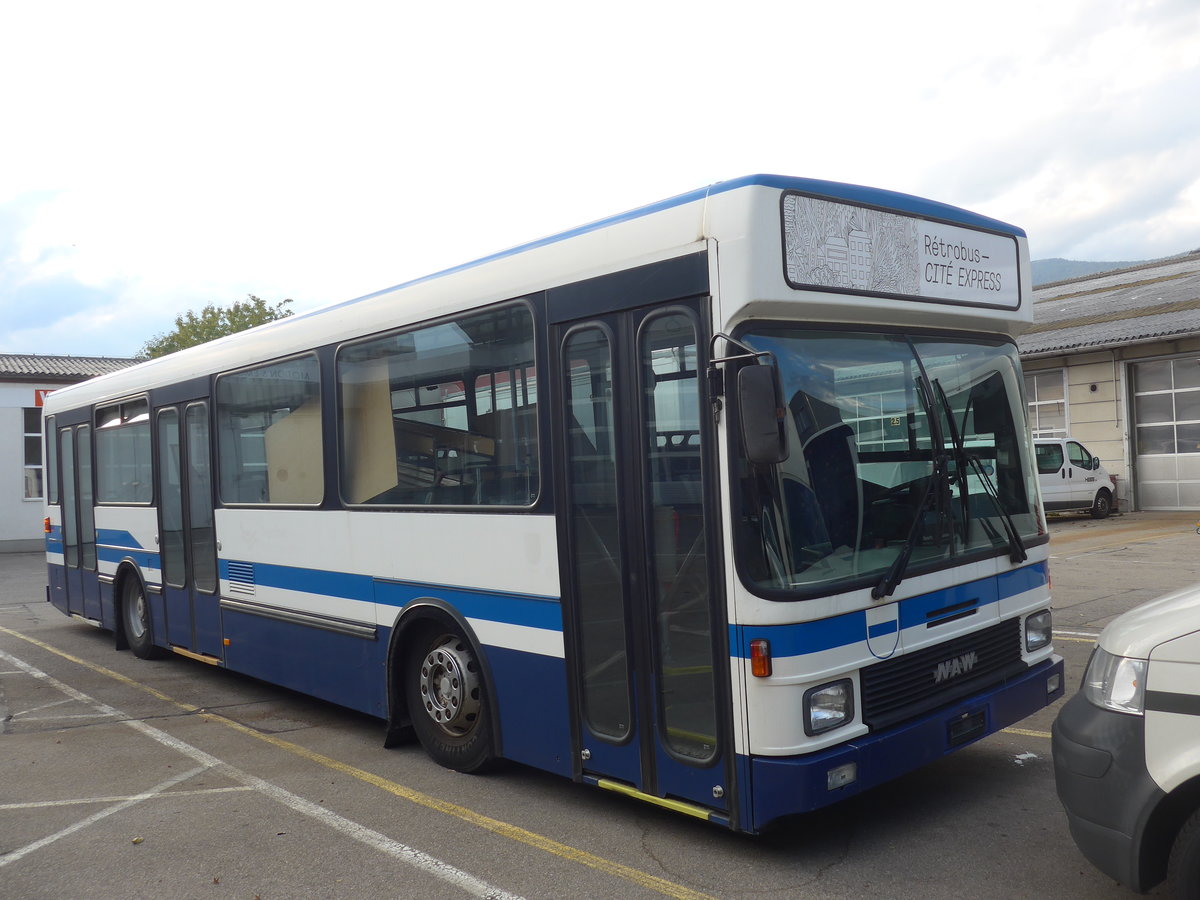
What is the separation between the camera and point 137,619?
11102 millimetres

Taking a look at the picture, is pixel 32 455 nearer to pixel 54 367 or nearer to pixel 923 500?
pixel 54 367

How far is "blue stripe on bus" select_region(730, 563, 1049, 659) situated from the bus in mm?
12

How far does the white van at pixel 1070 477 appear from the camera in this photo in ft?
72.3

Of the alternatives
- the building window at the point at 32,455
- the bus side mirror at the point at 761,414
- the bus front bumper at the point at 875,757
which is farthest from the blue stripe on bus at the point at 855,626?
the building window at the point at 32,455

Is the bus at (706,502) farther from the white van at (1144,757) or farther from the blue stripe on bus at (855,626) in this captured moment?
the white van at (1144,757)

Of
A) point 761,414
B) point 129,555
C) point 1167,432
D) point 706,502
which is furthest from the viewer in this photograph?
point 1167,432

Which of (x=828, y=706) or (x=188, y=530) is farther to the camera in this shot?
(x=188, y=530)

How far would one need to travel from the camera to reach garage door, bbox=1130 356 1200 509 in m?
22.8

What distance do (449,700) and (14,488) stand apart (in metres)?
29.5

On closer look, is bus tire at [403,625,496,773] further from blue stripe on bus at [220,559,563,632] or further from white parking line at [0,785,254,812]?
white parking line at [0,785,254,812]

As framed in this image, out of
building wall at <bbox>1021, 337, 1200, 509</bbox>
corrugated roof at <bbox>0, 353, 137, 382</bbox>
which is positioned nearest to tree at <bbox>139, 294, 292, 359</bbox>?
corrugated roof at <bbox>0, 353, 137, 382</bbox>

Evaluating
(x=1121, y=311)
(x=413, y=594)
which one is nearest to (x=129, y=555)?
(x=413, y=594)

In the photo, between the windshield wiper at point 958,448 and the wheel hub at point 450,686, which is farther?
the wheel hub at point 450,686

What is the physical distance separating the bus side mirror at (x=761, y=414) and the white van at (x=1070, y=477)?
63.3ft
